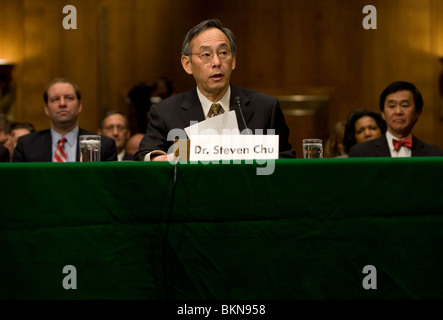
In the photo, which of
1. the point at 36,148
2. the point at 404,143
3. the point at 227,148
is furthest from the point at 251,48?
the point at 227,148

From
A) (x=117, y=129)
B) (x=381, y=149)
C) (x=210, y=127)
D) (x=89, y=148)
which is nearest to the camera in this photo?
(x=210, y=127)

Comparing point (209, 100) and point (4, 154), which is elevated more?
point (209, 100)

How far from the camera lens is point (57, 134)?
3.47 meters

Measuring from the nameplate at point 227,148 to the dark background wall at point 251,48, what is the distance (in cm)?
416

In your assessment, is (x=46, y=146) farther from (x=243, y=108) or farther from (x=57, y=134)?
(x=243, y=108)

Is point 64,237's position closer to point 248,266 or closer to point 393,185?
point 248,266

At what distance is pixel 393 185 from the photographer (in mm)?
1815

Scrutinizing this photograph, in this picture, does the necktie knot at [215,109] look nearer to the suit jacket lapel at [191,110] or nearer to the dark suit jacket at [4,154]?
the suit jacket lapel at [191,110]

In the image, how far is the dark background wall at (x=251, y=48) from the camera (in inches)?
236

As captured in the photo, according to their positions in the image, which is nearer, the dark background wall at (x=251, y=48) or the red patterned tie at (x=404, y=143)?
the red patterned tie at (x=404, y=143)

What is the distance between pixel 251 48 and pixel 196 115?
3.75 meters

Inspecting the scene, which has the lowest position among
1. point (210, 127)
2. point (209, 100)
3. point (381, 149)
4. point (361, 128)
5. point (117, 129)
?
point (210, 127)

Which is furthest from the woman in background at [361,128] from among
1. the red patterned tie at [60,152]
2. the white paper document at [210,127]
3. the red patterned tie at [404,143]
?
the white paper document at [210,127]
